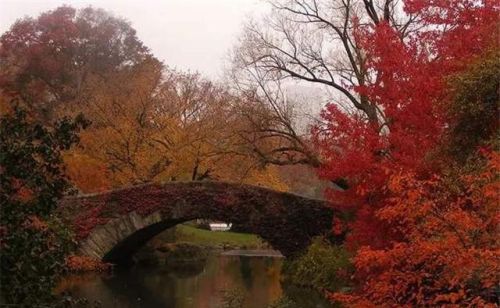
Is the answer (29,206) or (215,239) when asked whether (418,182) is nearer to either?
(29,206)

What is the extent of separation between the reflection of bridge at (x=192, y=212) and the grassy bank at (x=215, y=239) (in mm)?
11165

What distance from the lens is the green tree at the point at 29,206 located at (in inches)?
211

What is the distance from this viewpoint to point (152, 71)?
32438 mm

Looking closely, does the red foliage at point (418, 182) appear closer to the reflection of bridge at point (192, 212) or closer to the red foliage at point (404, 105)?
the red foliage at point (404, 105)

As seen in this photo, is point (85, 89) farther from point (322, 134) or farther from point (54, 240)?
point (54, 240)

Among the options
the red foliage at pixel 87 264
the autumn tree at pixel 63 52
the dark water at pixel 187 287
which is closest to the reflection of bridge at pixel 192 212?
the red foliage at pixel 87 264

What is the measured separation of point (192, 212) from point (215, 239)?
18846 mm

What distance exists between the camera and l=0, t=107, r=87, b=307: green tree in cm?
536

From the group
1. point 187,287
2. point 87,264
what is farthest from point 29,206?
point 87,264

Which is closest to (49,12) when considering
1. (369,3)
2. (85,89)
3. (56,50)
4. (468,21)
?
(56,50)

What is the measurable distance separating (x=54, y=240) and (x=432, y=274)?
4.81 m

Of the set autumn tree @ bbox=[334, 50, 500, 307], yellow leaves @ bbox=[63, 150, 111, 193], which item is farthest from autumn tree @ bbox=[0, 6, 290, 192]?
→ autumn tree @ bbox=[334, 50, 500, 307]

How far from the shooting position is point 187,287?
21438 mm

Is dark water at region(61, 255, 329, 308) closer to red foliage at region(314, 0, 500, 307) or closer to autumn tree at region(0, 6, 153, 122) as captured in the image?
red foliage at region(314, 0, 500, 307)
